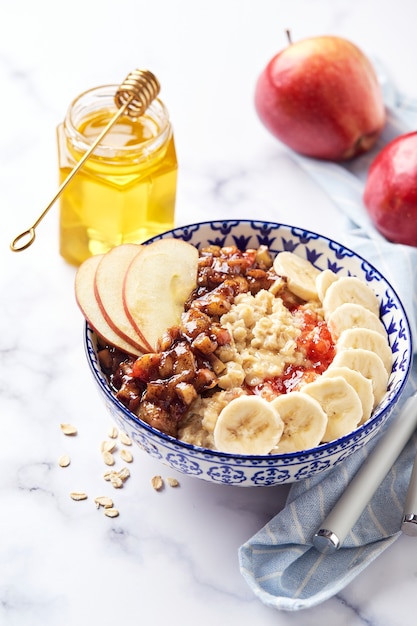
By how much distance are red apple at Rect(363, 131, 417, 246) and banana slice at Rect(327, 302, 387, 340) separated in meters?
0.64

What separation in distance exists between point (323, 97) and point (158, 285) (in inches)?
46.4

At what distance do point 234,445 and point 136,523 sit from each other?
38cm

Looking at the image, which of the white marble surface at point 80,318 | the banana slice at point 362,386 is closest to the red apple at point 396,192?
the white marble surface at point 80,318

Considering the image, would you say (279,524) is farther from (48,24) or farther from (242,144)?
(48,24)

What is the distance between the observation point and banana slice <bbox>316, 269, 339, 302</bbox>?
2389 millimetres

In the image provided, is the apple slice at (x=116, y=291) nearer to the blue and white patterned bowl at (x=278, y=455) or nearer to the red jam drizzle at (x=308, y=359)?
the blue and white patterned bowl at (x=278, y=455)

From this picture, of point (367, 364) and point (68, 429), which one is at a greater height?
point (367, 364)

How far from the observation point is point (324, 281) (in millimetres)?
2404

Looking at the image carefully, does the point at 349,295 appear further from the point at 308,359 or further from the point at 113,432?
the point at 113,432

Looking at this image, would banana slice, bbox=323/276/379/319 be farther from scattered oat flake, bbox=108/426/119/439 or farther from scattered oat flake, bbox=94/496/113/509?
scattered oat flake, bbox=94/496/113/509

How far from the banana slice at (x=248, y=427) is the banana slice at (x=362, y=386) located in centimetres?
23

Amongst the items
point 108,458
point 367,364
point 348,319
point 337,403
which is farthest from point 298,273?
point 108,458

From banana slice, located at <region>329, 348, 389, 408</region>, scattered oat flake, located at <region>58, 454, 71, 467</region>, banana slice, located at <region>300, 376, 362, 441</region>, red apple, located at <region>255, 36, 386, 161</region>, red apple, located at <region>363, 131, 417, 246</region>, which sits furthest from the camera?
red apple, located at <region>255, 36, 386, 161</region>

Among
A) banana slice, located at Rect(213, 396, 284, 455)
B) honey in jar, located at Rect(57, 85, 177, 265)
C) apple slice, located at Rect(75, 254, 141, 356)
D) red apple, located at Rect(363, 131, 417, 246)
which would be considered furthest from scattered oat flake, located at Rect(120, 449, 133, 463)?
red apple, located at Rect(363, 131, 417, 246)
